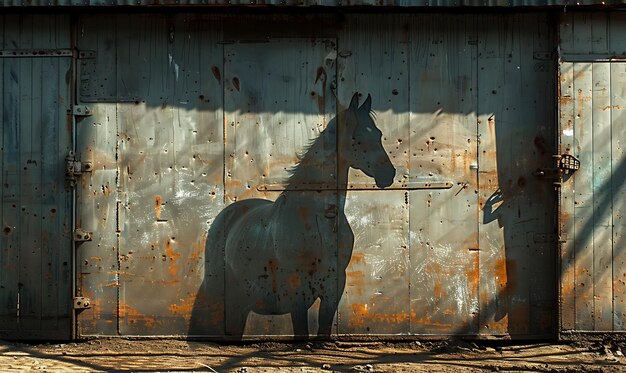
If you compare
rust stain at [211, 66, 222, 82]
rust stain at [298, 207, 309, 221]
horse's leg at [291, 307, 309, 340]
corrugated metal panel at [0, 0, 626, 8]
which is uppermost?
corrugated metal panel at [0, 0, 626, 8]

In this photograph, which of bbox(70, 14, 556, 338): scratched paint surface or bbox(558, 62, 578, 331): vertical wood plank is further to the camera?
bbox(70, 14, 556, 338): scratched paint surface

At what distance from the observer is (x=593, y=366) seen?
5.95m

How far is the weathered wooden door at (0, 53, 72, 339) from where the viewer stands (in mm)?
6625

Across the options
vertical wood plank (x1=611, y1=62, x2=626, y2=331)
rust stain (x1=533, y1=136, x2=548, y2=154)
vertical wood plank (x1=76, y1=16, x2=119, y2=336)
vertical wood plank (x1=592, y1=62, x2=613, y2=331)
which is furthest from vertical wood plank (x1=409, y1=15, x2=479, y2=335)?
vertical wood plank (x1=76, y1=16, x2=119, y2=336)

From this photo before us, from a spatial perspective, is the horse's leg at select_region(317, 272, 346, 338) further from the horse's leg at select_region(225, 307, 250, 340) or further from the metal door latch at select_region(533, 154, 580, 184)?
the metal door latch at select_region(533, 154, 580, 184)

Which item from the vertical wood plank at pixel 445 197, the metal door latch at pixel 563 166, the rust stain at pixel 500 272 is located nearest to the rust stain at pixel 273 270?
the vertical wood plank at pixel 445 197

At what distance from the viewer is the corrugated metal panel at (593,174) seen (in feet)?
21.5

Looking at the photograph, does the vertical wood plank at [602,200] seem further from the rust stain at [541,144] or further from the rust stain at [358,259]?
the rust stain at [358,259]

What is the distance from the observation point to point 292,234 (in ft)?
21.8

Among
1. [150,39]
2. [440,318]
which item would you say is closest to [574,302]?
[440,318]

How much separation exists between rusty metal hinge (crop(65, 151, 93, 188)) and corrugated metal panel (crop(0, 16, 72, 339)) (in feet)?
0.29

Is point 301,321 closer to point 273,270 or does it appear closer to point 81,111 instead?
point 273,270

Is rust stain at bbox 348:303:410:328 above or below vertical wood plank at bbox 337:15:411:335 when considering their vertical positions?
below

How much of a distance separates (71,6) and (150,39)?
0.76 m
